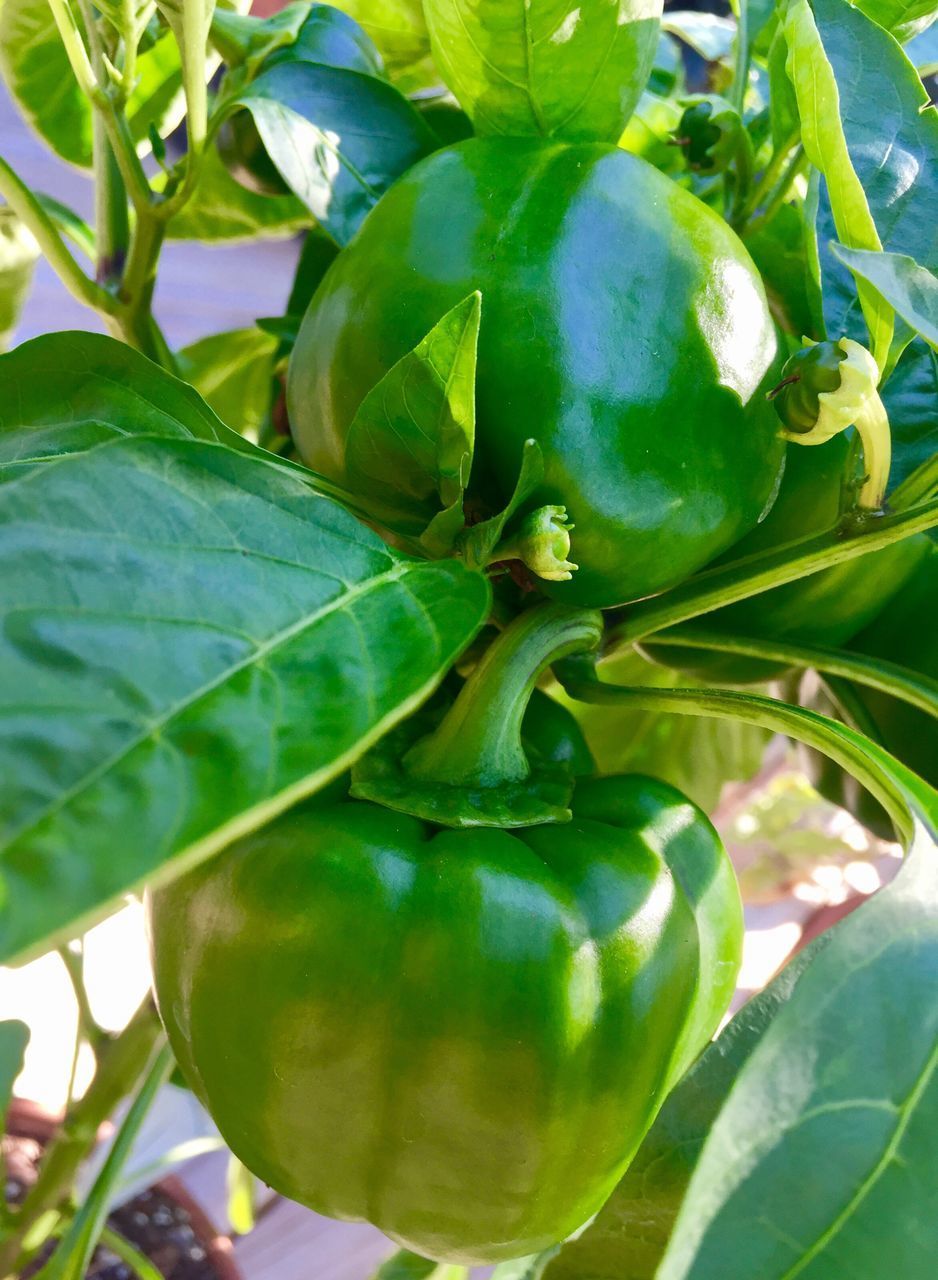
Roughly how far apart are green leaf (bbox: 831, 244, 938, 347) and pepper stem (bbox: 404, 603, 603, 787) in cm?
13

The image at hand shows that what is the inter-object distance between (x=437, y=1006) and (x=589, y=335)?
0.57 feet

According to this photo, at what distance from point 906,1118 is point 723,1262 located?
0.04 meters

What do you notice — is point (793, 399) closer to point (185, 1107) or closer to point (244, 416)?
point (244, 416)

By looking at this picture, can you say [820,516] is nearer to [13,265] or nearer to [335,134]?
[335,134]

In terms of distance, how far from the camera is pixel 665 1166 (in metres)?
0.33

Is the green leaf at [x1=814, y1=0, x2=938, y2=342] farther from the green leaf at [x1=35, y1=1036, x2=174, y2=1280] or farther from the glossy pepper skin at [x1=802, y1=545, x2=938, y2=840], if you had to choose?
the green leaf at [x1=35, y1=1036, x2=174, y2=1280]

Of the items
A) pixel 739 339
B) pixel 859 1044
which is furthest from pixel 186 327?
pixel 859 1044

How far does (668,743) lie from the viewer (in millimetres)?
604

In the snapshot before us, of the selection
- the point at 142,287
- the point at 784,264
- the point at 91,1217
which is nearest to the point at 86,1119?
the point at 91,1217

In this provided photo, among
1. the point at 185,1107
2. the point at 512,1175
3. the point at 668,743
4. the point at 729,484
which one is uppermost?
the point at 729,484

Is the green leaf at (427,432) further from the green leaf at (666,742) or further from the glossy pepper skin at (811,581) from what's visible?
the green leaf at (666,742)

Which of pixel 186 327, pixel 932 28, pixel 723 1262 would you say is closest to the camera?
pixel 723 1262

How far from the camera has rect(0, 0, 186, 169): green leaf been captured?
1.44 ft

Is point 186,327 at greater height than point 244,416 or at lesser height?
lesser
